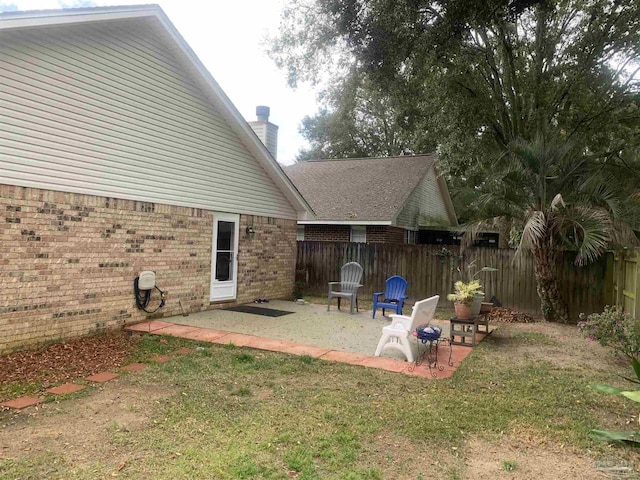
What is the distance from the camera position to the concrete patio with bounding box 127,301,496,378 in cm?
606

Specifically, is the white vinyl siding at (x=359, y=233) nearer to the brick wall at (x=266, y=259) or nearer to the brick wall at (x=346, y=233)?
the brick wall at (x=346, y=233)

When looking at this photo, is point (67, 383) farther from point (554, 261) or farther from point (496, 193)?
point (554, 261)

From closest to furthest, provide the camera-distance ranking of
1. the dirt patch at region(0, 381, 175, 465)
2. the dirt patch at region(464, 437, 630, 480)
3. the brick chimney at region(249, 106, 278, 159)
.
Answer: the dirt patch at region(464, 437, 630, 480), the dirt patch at region(0, 381, 175, 465), the brick chimney at region(249, 106, 278, 159)

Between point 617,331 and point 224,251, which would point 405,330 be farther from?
point 224,251

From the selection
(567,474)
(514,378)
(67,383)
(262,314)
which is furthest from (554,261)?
(67,383)

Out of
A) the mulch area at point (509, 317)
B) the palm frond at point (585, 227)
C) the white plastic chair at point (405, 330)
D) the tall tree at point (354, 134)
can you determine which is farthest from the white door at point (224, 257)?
the tall tree at point (354, 134)

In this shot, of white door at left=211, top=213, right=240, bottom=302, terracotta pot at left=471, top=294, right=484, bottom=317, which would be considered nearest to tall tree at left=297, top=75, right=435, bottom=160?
white door at left=211, top=213, right=240, bottom=302

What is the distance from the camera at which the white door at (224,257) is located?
32.4ft

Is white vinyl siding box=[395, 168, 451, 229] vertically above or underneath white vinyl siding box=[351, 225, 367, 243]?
above

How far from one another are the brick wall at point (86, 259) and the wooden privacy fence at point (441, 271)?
16.9ft

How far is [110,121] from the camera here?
735cm

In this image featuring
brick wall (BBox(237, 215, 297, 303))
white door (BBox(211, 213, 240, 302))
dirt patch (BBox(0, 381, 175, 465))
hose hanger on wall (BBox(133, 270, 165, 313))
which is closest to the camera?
dirt patch (BBox(0, 381, 175, 465))

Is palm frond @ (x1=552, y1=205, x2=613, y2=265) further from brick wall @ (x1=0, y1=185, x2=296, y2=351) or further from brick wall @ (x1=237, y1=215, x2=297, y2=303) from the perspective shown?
brick wall @ (x1=0, y1=185, x2=296, y2=351)

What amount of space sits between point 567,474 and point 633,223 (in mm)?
7045
